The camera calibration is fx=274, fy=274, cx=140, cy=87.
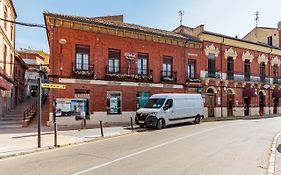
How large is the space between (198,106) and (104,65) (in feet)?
27.6

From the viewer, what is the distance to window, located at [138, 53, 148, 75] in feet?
78.4

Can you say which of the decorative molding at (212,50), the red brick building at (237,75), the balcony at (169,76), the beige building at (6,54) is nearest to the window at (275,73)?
the red brick building at (237,75)

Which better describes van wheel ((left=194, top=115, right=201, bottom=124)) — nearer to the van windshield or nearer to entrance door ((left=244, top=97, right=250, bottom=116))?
the van windshield

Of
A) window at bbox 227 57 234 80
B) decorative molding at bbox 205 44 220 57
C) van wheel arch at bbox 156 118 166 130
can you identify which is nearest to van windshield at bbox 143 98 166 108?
van wheel arch at bbox 156 118 166 130

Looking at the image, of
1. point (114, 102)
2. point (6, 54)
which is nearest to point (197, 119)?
point (114, 102)

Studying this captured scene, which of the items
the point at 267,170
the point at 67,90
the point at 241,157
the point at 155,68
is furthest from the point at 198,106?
the point at 267,170

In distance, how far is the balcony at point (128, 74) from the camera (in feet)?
72.1

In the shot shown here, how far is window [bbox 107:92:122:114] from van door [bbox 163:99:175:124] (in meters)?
4.82

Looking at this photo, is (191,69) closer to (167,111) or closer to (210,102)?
(210,102)

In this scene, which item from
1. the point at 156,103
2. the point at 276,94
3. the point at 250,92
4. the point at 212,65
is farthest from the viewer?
the point at 276,94

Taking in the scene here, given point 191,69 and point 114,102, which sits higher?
point 191,69

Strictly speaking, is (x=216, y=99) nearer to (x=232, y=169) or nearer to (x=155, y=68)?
(x=155, y=68)

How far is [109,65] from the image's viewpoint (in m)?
22.2

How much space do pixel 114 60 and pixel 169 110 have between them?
657cm
